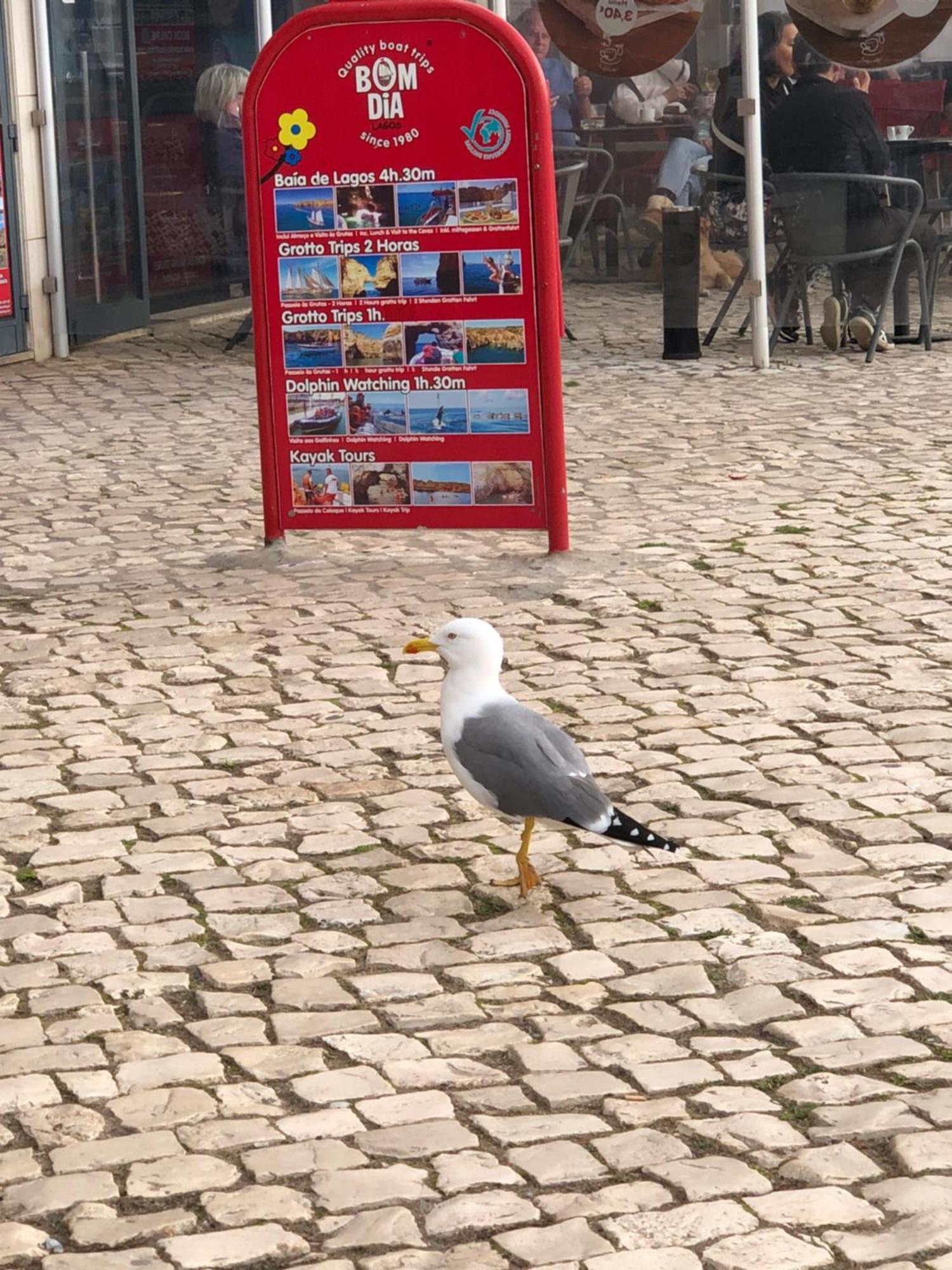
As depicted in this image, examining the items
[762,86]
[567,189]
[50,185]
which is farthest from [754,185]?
[50,185]

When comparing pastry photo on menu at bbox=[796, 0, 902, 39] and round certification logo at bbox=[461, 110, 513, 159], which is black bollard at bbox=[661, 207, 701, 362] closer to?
pastry photo on menu at bbox=[796, 0, 902, 39]

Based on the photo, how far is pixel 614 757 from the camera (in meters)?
5.74

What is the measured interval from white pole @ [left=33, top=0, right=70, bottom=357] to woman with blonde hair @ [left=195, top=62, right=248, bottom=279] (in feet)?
6.20

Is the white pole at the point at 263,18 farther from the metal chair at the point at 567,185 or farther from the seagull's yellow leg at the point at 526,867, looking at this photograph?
the seagull's yellow leg at the point at 526,867

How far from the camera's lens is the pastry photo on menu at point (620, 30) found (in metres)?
14.1

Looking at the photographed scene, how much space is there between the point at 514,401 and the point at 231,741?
2366mm

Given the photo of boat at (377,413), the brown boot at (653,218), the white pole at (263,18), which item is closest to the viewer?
the photo of boat at (377,413)

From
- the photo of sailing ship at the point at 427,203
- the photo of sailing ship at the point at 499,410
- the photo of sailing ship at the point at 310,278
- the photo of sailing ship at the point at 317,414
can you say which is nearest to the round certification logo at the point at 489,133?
the photo of sailing ship at the point at 427,203

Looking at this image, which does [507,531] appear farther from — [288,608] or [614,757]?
[614,757]

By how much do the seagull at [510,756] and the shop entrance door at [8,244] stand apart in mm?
9977

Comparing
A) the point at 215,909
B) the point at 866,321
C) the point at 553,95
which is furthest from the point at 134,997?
the point at 553,95

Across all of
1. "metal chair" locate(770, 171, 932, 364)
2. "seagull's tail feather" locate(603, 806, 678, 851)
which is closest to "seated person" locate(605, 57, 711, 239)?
"metal chair" locate(770, 171, 932, 364)

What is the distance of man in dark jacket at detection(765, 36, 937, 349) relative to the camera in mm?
13125

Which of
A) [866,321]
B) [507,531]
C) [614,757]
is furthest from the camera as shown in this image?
[866,321]
